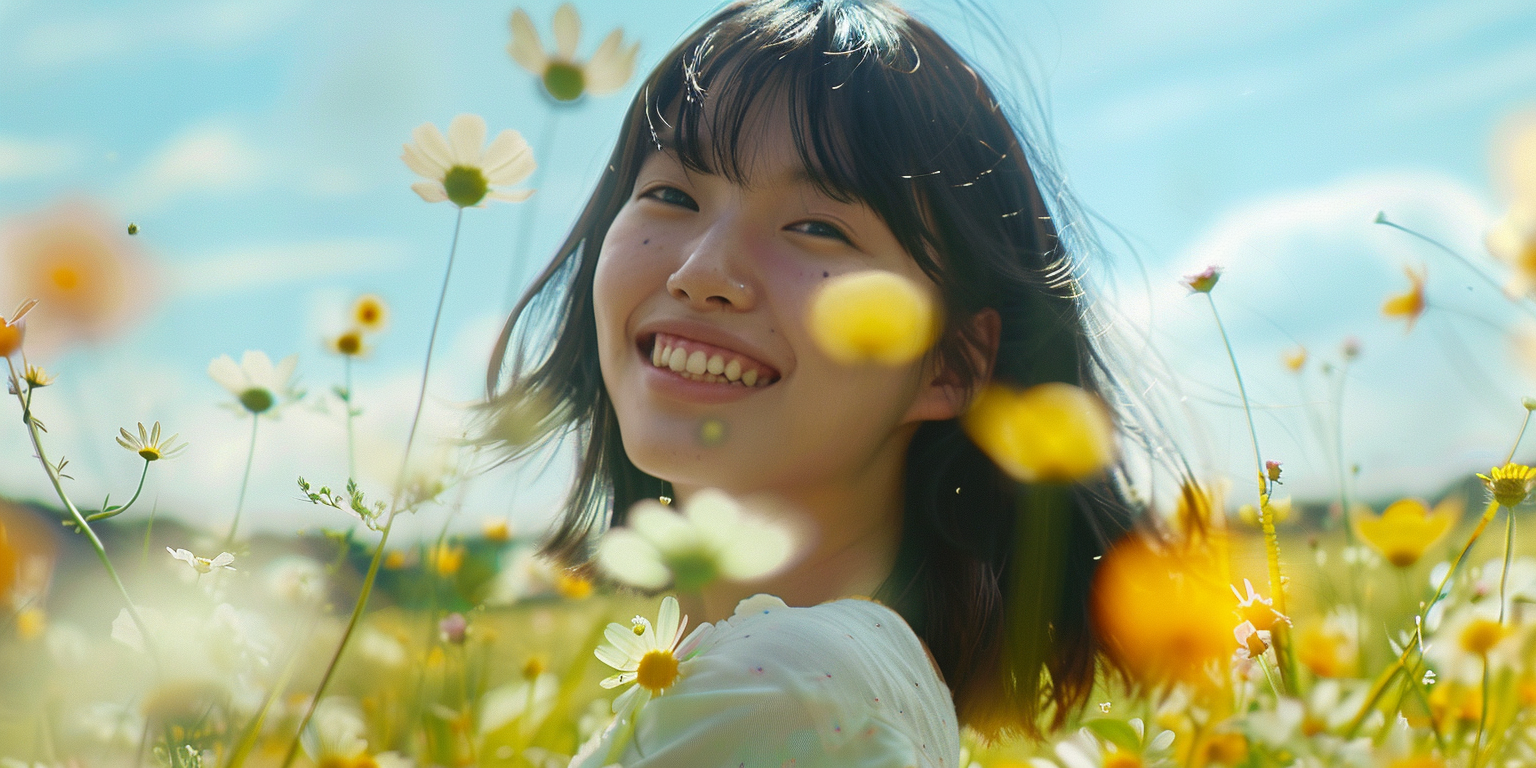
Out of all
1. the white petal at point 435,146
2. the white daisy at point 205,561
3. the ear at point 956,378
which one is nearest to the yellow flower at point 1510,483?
the ear at point 956,378

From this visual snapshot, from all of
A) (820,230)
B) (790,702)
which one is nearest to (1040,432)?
(820,230)

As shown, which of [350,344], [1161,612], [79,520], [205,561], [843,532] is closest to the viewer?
[79,520]

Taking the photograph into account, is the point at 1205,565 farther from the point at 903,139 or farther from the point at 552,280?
the point at 552,280

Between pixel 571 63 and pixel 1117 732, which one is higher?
pixel 571 63

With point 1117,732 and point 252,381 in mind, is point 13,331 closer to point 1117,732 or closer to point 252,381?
point 252,381

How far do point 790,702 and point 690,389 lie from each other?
1.20 feet

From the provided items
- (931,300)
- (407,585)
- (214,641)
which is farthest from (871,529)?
(214,641)

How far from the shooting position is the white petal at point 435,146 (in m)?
0.76

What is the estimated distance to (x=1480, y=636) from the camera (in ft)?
2.39

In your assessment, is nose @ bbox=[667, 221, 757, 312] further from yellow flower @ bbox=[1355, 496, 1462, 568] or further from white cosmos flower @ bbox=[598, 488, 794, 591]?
yellow flower @ bbox=[1355, 496, 1462, 568]

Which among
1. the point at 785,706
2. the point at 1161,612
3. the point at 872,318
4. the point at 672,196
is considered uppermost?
the point at 672,196

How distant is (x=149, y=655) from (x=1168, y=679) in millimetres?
681

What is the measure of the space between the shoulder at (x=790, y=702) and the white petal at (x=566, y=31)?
1.44 ft

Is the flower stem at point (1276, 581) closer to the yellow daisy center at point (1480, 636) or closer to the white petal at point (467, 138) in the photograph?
the yellow daisy center at point (1480, 636)
